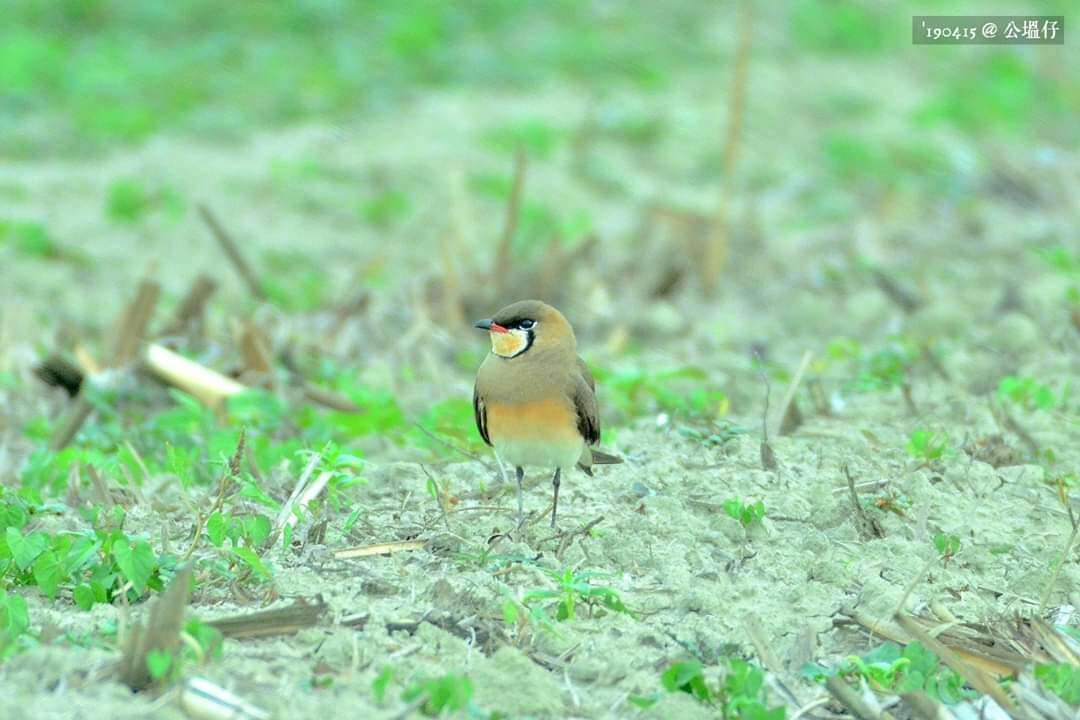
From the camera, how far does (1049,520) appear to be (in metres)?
4.88

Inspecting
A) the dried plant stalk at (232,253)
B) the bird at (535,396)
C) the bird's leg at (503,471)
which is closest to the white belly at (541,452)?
the bird at (535,396)

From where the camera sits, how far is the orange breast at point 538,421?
15.6ft

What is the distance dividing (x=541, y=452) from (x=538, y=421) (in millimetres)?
98

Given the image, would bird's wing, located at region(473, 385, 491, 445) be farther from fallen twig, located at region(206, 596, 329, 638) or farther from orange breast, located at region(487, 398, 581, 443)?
fallen twig, located at region(206, 596, 329, 638)

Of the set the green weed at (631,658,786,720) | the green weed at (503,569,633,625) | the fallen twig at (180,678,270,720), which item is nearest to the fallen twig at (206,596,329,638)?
the fallen twig at (180,678,270,720)

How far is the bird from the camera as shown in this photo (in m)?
4.79

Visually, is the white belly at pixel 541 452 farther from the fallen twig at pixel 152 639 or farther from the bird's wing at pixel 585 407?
the fallen twig at pixel 152 639

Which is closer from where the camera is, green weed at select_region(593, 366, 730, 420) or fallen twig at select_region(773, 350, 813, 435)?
fallen twig at select_region(773, 350, 813, 435)

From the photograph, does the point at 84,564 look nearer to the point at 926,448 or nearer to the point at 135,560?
the point at 135,560

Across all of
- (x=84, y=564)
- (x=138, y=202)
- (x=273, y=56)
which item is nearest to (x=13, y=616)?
(x=84, y=564)

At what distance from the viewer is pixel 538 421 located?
4.79m

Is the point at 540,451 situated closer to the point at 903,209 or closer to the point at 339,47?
the point at 903,209

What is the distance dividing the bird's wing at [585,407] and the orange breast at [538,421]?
39mm

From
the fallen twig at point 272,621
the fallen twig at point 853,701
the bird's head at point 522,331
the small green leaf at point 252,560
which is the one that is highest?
the bird's head at point 522,331
